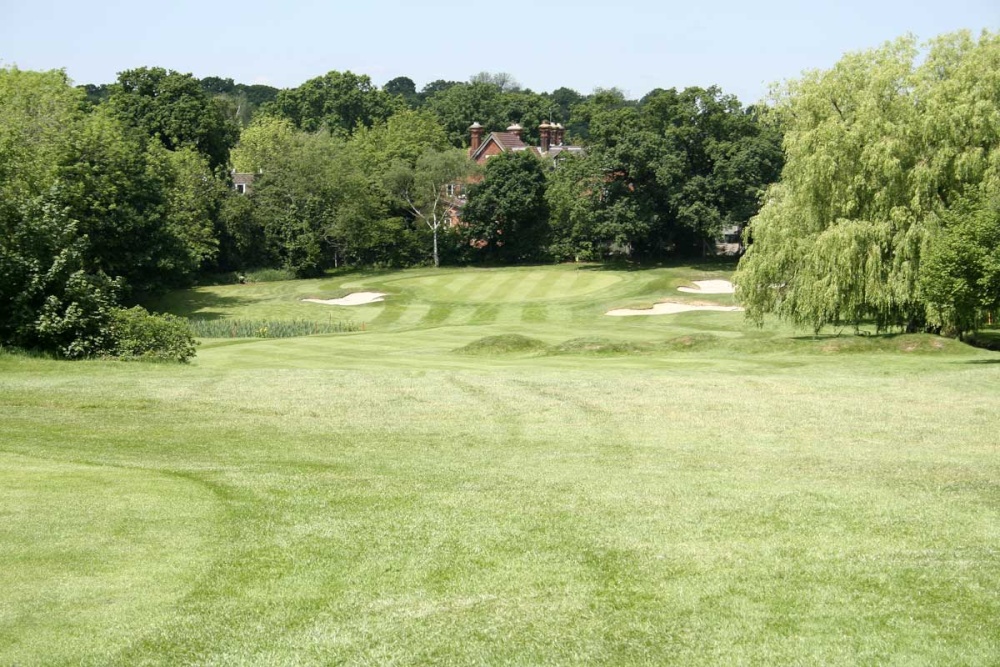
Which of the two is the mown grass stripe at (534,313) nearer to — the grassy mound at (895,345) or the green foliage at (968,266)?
the grassy mound at (895,345)

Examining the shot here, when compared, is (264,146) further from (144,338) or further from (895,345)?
(895,345)

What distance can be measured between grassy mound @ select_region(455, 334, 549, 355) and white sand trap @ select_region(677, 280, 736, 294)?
2398 centimetres

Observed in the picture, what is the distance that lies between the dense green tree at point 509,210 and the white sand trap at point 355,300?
1986cm

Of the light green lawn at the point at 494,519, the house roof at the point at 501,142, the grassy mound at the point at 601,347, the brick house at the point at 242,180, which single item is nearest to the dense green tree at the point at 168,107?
the brick house at the point at 242,180

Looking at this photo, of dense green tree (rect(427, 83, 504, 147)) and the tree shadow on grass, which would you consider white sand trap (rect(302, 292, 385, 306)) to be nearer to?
the tree shadow on grass

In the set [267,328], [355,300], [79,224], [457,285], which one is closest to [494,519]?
[267,328]

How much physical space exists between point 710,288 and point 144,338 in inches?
1583

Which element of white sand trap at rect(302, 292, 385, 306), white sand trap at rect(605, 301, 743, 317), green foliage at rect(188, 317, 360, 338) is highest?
white sand trap at rect(302, 292, 385, 306)

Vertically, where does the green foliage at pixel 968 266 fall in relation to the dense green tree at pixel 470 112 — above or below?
below

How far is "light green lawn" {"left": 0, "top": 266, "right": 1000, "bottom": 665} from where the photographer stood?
8844 millimetres

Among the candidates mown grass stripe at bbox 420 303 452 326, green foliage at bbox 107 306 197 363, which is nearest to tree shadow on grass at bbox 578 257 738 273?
mown grass stripe at bbox 420 303 452 326

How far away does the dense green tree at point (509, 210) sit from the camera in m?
83.6

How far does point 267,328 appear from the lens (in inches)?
2111

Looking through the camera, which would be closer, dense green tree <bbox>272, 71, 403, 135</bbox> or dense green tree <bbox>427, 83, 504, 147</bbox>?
dense green tree <bbox>427, 83, 504, 147</bbox>
